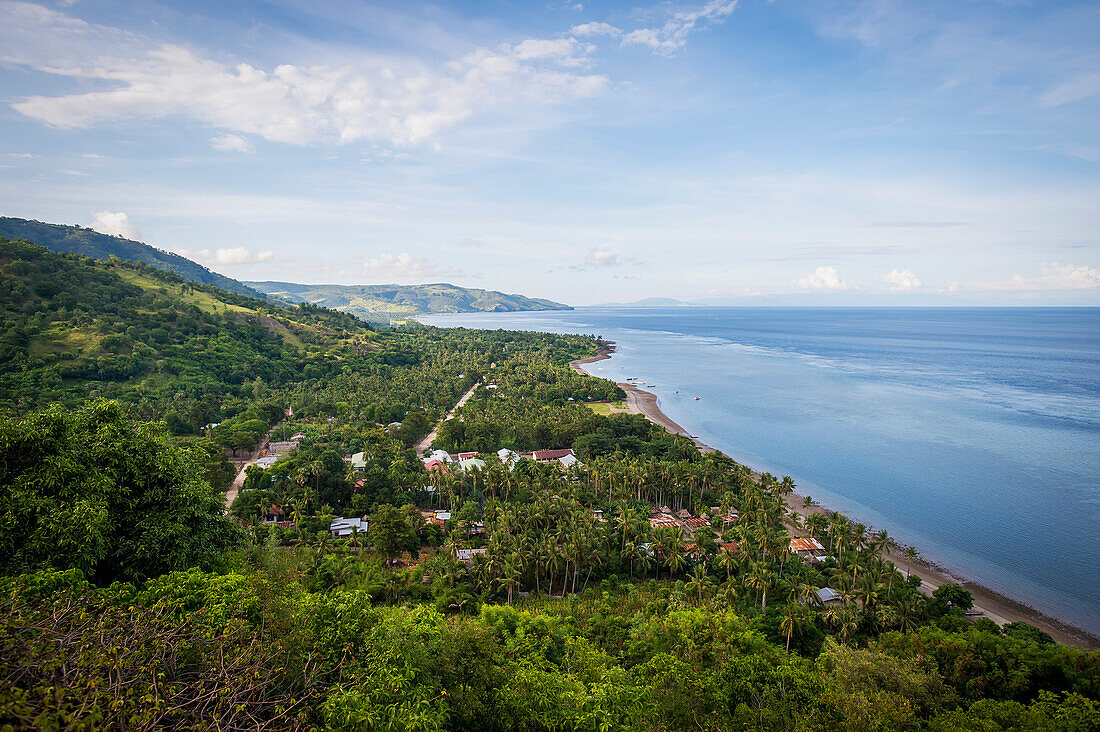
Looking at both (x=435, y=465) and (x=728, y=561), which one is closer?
(x=728, y=561)

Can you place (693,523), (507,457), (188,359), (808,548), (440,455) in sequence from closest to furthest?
(808,548) → (693,523) → (507,457) → (440,455) → (188,359)

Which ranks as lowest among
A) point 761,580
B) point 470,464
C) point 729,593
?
point 470,464

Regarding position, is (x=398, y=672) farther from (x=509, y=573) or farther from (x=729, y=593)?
(x=729, y=593)

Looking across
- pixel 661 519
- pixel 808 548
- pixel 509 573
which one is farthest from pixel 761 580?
pixel 509 573

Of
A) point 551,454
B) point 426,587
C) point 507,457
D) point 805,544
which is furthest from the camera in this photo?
point 551,454

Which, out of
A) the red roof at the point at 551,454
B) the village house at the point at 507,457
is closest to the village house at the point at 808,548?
the village house at the point at 507,457

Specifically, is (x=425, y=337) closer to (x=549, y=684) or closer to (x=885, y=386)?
(x=885, y=386)
